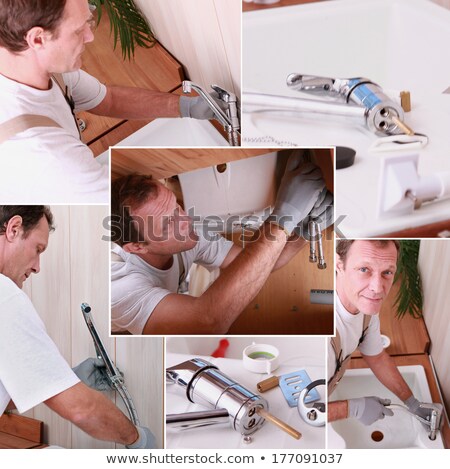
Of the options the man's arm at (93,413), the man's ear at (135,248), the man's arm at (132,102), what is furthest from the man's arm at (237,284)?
the man's arm at (132,102)

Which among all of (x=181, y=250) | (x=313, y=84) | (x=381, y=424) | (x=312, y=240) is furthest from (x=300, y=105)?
(x=381, y=424)

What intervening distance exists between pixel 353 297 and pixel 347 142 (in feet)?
1.12

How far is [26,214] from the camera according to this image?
179cm

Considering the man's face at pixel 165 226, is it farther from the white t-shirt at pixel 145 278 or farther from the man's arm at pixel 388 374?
the man's arm at pixel 388 374

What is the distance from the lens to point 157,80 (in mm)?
1771

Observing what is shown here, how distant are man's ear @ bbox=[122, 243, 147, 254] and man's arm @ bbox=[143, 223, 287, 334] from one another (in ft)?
0.37

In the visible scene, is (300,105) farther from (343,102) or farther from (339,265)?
(339,265)

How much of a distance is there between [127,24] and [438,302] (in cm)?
89

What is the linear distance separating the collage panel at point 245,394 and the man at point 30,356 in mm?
169

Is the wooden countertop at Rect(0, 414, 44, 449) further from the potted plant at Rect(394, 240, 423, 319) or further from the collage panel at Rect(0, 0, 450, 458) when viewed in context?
the potted plant at Rect(394, 240, 423, 319)

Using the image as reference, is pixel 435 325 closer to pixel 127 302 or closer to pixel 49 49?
pixel 127 302

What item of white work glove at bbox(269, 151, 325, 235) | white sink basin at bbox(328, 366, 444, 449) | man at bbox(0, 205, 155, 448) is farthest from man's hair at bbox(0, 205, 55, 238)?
white sink basin at bbox(328, 366, 444, 449)

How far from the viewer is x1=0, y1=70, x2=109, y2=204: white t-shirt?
1706mm

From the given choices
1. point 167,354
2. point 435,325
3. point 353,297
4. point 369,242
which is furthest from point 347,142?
point 167,354
